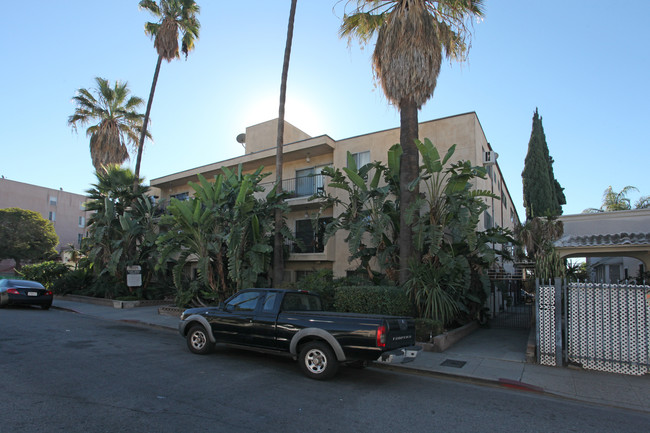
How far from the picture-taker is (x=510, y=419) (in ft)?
17.2

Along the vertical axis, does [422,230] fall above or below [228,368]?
above

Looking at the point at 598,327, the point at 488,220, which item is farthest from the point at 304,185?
the point at 598,327

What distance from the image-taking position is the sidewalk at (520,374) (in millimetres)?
6387

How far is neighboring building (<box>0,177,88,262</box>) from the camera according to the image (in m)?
48.6

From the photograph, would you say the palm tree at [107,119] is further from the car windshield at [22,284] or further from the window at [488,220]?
the window at [488,220]

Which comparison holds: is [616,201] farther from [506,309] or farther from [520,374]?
[520,374]

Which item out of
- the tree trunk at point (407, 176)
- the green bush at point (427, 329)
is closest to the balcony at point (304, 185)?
the tree trunk at point (407, 176)

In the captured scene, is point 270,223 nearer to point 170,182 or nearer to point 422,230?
point 422,230

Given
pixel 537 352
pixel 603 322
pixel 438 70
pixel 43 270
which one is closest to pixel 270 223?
pixel 438 70

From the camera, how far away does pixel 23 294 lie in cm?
1634

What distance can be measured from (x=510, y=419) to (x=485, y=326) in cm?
902

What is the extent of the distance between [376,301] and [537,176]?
72.6 ft

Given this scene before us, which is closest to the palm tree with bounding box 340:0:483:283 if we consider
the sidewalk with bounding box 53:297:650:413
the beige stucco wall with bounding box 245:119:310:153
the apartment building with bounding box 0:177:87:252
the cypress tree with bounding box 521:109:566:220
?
the sidewalk with bounding box 53:297:650:413

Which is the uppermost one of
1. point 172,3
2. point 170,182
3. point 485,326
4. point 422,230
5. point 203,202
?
point 172,3
